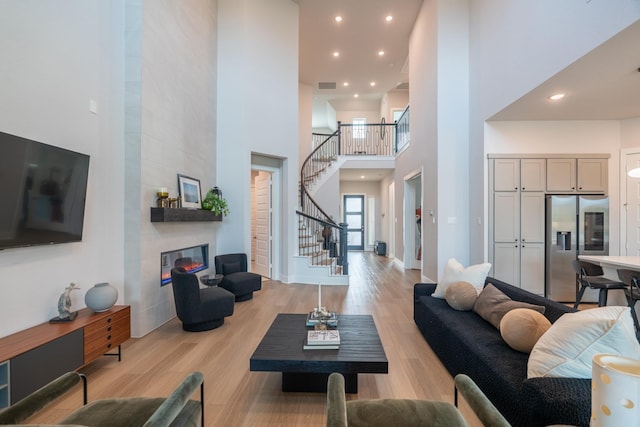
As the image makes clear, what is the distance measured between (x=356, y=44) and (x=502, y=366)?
27.0 ft

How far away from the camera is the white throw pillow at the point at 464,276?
3.27m

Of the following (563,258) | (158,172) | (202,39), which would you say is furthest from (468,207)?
(202,39)

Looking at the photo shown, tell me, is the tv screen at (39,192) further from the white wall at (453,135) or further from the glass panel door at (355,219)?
the glass panel door at (355,219)

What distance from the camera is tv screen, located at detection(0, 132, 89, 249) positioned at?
217 centimetres

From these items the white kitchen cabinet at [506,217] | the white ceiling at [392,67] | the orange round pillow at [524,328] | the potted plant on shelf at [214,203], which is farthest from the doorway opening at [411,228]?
the orange round pillow at [524,328]

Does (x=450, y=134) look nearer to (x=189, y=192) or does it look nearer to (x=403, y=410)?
(x=189, y=192)

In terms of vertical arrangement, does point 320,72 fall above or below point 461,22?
above

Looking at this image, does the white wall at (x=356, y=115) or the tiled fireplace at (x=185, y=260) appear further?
the white wall at (x=356, y=115)

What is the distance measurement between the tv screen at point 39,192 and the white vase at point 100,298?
50 cm

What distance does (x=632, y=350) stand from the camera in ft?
4.75

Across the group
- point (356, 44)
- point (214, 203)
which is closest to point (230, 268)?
point (214, 203)

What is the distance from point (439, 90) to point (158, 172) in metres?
4.84

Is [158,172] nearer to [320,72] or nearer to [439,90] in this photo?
[439,90]

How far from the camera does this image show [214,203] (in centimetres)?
507
